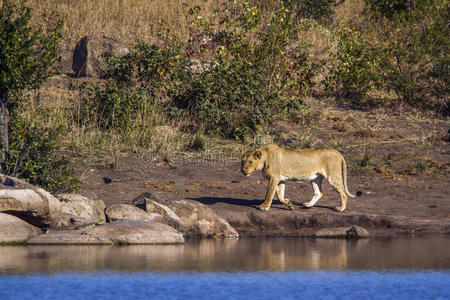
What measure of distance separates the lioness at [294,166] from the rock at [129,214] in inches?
76.7

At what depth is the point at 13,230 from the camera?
10.3 metres

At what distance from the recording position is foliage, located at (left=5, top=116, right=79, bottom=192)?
1218 cm

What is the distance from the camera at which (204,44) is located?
21.7m

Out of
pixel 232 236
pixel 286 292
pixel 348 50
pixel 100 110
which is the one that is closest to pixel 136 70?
pixel 100 110

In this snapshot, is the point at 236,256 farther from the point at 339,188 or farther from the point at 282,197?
the point at 339,188

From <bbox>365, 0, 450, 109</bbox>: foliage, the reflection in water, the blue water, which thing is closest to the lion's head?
the reflection in water

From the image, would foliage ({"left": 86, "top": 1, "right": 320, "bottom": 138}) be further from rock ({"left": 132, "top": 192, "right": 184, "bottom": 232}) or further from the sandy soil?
rock ({"left": 132, "top": 192, "right": 184, "bottom": 232})

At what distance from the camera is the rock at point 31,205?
33.8 feet

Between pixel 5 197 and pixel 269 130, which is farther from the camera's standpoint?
pixel 269 130

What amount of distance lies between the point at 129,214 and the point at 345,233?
3.21 meters

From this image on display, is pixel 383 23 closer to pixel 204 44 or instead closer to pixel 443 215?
pixel 204 44

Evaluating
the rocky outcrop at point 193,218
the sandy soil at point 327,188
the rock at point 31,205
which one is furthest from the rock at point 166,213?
the rock at point 31,205

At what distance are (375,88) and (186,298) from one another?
15143 millimetres

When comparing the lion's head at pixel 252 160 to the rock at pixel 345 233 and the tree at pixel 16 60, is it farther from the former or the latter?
the tree at pixel 16 60
